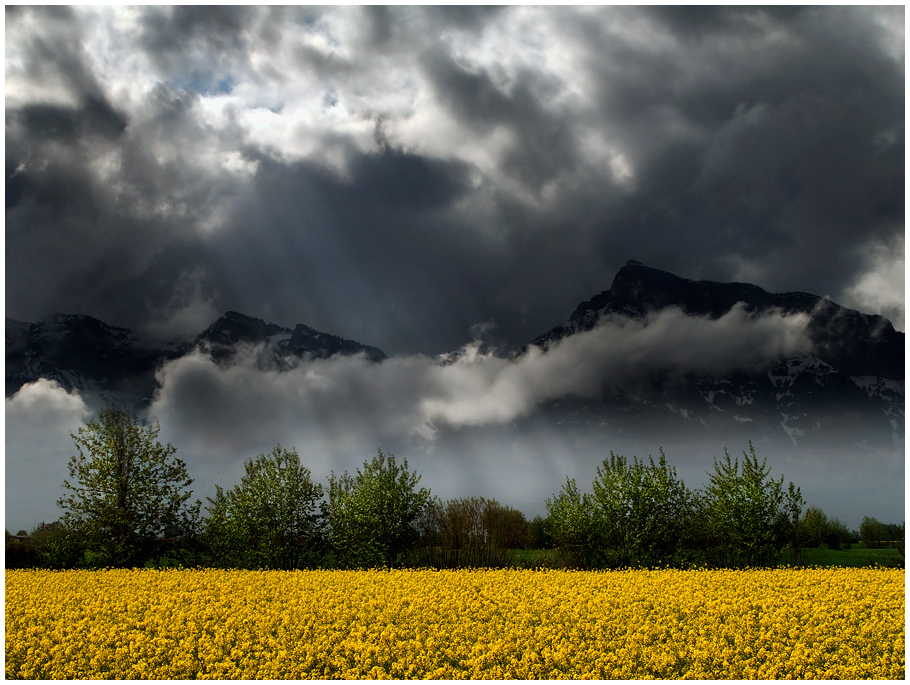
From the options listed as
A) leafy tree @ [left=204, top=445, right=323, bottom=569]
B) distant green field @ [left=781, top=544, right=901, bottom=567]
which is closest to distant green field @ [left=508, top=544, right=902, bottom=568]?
distant green field @ [left=781, top=544, right=901, bottom=567]

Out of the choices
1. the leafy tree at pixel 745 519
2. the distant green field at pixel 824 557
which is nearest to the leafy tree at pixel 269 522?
the distant green field at pixel 824 557

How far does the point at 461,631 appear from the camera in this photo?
13.5 meters

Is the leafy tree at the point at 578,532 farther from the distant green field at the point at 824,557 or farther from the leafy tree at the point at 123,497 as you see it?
the leafy tree at the point at 123,497

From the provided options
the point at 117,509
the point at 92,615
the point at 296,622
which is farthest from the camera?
the point at 117,509

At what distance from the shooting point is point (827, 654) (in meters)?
12.7

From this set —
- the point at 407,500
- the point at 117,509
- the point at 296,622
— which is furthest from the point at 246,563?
the point at 296,622

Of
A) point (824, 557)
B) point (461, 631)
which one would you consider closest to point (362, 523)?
point (461, 631)

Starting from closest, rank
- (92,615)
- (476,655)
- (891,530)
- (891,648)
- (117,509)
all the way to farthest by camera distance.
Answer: (476,655), (891,648), (92,615), (117,509), (891,530)

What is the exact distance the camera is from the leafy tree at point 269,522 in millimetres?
36250

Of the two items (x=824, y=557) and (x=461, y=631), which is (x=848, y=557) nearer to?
(x=824, y=557)

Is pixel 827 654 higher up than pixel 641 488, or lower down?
lower down

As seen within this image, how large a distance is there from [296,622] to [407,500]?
926 inches

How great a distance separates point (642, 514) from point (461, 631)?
2638 cm

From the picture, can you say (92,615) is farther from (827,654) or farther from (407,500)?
(407,500)
